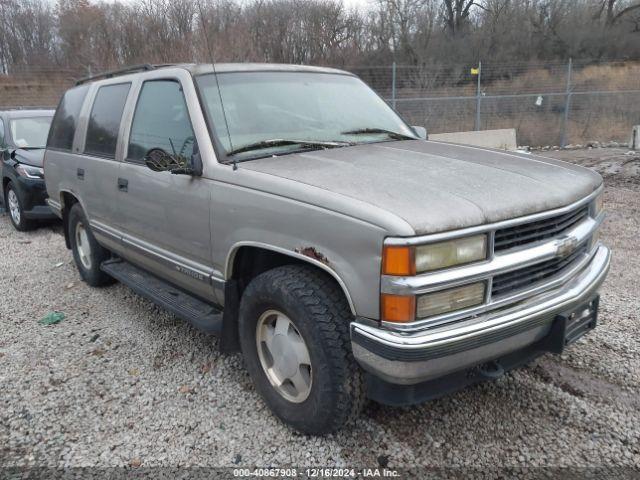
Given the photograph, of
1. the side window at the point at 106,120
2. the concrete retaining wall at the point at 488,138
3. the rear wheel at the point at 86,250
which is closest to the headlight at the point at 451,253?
the side window at the point at 106,120

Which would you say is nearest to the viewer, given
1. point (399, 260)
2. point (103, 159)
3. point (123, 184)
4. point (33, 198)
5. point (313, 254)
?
point (399, 260)

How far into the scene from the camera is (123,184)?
12.8ft

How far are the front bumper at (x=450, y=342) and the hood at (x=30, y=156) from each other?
6773 millimetres

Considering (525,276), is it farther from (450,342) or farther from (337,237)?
(337,237)

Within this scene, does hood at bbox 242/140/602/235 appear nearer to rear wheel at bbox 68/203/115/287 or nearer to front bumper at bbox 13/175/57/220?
rear wheel at bbox 68/203/115/287

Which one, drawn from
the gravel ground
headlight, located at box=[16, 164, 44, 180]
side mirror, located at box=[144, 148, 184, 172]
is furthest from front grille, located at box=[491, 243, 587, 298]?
headlight, located at box=[16, 164, 44, 180]

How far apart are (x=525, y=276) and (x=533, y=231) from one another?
214 mm

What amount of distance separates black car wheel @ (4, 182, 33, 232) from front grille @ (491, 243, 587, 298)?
23.3 feet

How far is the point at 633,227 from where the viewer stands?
6.66 metres

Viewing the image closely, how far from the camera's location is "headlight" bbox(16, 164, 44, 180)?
736 cm

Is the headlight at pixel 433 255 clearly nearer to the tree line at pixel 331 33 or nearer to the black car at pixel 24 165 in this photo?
the tree line at pixel 331 33

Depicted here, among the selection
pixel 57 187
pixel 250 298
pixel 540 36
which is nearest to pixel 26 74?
pixel 57 187

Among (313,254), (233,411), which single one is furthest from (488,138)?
(313,254)

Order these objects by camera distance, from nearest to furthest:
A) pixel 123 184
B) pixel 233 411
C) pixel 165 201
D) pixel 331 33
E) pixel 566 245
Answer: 1. pixel 566 245
2. pixel 233 411
3. pixel 165 201
4. pixel 123 184
5. pixel 331 33
